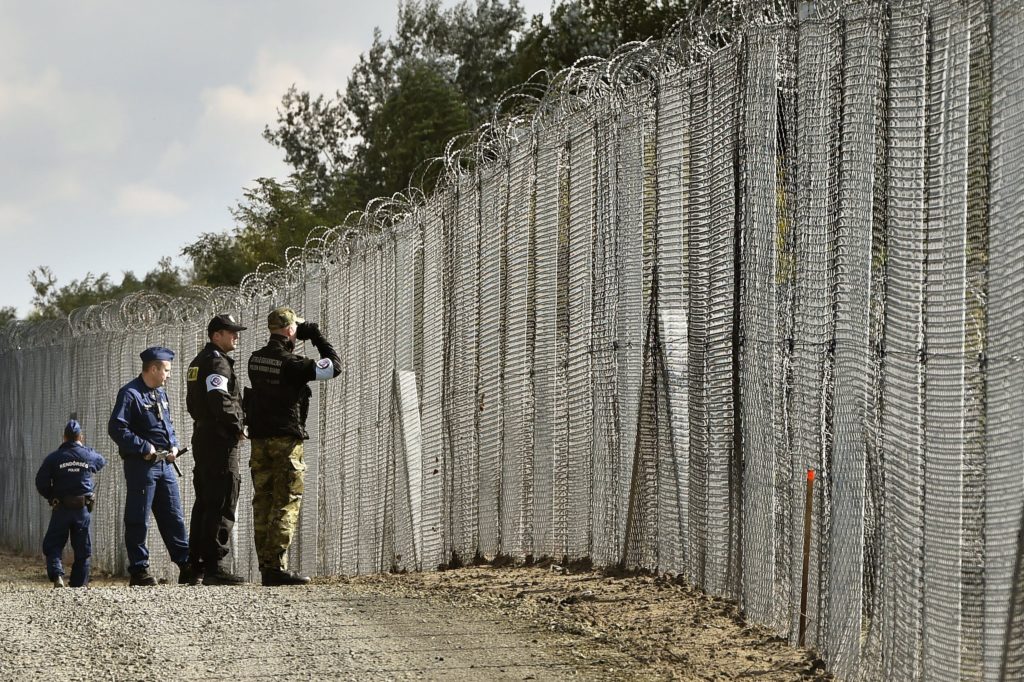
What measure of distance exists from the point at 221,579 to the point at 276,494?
90 centimetres

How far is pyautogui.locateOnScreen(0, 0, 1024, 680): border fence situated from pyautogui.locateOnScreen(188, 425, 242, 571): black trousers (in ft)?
3.48

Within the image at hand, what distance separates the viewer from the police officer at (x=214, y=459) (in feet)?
30.2

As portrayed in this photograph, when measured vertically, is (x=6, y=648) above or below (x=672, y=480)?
below

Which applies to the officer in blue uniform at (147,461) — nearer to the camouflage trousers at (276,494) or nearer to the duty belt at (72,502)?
the camouflage trousers at (276,494)

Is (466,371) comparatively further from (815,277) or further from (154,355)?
(815,277)

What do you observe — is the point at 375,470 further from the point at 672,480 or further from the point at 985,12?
the point at 985,12

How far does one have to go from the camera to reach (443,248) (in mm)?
8852

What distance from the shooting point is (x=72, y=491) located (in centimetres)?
1224

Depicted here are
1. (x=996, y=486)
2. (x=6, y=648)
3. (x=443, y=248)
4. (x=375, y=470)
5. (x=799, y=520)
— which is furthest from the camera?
(x=375, y=470)

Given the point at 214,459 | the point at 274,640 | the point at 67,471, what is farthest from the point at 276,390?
the point at 67,471

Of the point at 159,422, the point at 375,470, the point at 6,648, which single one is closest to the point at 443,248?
the point at 375,470

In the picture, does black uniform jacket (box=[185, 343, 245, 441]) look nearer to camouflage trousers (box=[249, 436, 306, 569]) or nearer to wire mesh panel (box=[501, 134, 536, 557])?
camouflage trousers (box=[249, 436, 306, 569])

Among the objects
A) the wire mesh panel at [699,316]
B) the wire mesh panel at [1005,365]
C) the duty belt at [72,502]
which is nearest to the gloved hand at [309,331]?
the wire mesh panel at [699,316]

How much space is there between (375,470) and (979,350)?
6.28 meters
